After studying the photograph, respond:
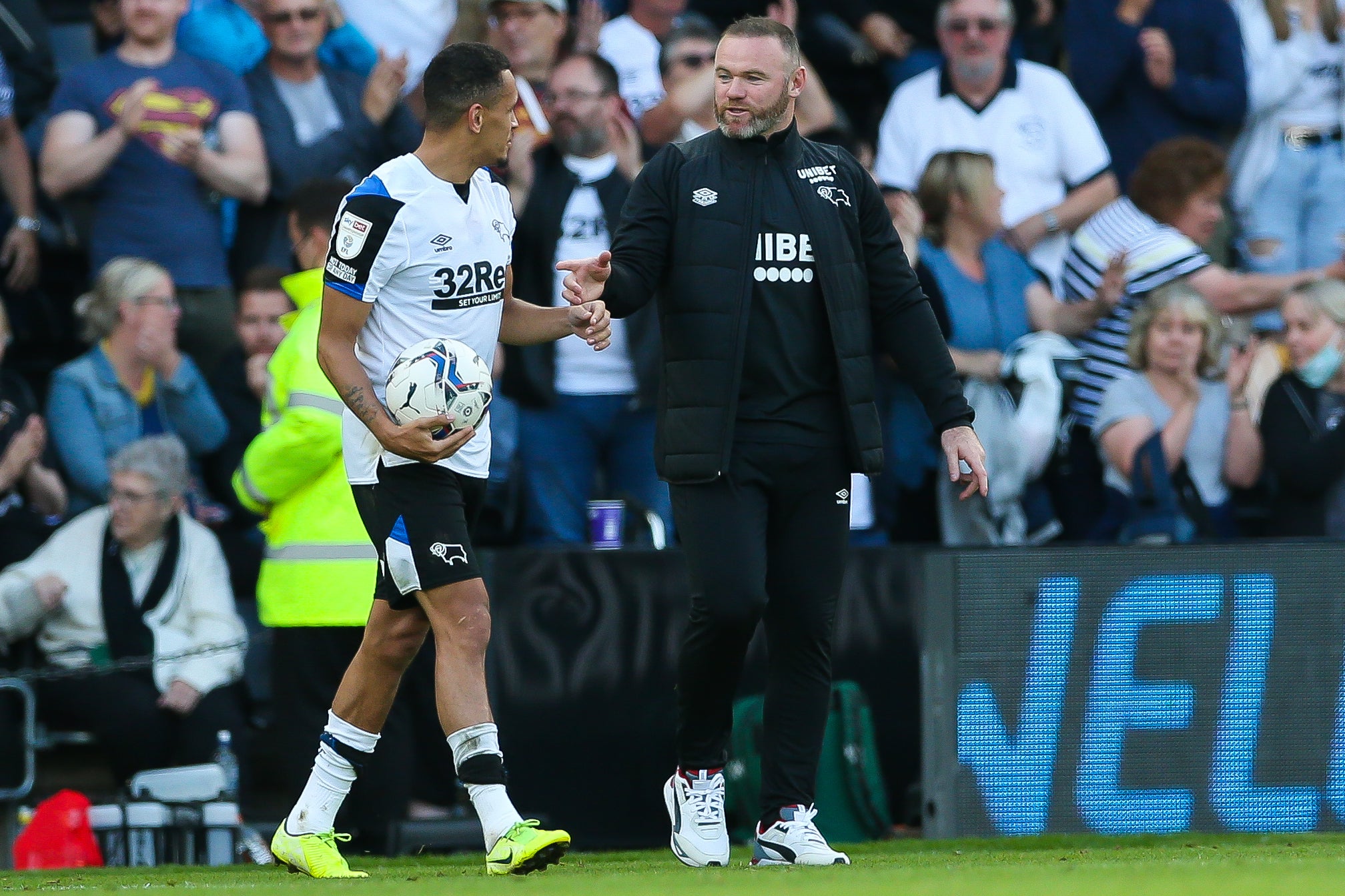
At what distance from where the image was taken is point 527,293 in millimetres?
8688

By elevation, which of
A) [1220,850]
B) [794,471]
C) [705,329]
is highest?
[705,329]

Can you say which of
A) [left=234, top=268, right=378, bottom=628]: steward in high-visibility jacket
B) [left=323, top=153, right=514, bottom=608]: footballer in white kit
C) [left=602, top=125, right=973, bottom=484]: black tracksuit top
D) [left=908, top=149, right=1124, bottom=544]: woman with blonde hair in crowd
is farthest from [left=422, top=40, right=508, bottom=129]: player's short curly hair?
[left=908, top=149, right=1124, bottom=544]: woman with blonde hair in crowd

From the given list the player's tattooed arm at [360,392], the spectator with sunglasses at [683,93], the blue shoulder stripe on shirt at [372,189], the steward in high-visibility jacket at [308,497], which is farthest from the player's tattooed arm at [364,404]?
the spectator with sunglasses at [683,93]

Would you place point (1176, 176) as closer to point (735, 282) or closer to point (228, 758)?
point (735, 282)

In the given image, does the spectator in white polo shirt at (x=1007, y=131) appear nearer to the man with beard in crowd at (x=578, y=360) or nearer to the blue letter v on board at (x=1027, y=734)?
the man with beard in crowd at (x=578, y=360)

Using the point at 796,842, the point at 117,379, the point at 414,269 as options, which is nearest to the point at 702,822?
the point at 796,842

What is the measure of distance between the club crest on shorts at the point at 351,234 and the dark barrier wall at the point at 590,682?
259 cm

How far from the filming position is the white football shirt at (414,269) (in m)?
5.23

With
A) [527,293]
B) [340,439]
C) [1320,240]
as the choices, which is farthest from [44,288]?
[1320,240]

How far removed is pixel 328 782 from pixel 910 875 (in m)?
1.64

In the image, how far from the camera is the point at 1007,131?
9812mm

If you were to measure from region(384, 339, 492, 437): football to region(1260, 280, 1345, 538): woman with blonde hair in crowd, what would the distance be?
4670mm

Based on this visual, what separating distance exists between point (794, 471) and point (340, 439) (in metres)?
1.86

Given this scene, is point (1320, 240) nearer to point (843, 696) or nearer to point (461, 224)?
point (843, 696)
